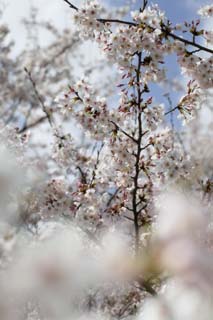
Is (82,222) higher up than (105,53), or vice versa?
(105,53)

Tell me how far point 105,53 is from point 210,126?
642 centimetres

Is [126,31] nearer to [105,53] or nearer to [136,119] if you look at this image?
[105,53]

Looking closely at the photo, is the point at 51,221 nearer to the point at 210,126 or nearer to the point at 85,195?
the point at 85,195

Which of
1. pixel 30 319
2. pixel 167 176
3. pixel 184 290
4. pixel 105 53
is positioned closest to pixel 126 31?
pixel 105 53

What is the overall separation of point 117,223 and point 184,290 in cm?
398

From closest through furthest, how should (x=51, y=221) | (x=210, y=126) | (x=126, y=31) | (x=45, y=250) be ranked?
(x=45, y=250) < (x=126, y=31) < (x=51, y=221) < (x=210, y=126)

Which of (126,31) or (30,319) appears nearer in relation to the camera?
(126,31)

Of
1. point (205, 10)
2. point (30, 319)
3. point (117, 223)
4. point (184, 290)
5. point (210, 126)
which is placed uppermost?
point (210, 126)

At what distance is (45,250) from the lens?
70 cm

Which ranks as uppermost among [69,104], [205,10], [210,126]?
[210,126]

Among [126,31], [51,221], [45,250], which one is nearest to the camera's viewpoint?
[45,250]

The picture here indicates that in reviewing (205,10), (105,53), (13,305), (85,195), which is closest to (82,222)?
(85,195)

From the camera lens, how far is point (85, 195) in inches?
183

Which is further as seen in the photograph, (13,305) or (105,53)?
(105,53)
